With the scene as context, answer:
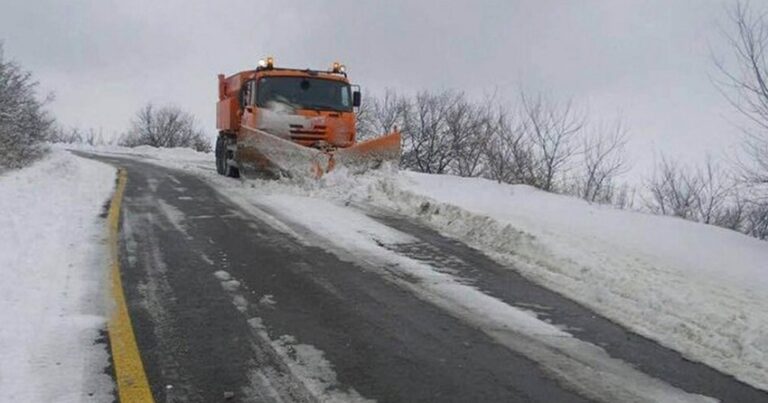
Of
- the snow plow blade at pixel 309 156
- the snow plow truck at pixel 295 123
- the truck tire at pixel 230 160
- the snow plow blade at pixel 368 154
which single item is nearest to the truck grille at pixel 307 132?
the snow plow truck at pixel 295 123

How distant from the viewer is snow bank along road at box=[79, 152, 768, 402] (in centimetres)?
430

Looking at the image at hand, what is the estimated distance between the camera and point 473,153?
34.3 m

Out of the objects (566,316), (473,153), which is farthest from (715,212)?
(566,316)

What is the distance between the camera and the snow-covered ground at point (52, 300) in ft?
13.3

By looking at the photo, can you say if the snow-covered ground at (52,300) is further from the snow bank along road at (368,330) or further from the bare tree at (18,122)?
the bare tree at (18,122)

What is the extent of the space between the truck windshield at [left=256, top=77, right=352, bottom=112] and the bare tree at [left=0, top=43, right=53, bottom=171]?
593 centimetres

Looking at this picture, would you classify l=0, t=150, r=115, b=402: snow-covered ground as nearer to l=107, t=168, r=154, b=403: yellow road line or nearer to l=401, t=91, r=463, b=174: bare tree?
l=107, t=168, r=154, b=403: yellow road line

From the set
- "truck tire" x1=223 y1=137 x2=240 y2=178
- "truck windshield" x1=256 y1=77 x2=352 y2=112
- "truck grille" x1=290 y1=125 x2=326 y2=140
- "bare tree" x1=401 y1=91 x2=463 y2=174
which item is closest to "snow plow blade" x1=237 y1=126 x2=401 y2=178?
"truck grille" x1=290 y1=125 x2=326 y2=140

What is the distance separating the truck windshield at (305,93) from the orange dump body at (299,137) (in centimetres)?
4

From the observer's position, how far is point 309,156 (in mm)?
14836

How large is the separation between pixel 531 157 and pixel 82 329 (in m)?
18.6

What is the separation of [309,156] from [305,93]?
102 inches

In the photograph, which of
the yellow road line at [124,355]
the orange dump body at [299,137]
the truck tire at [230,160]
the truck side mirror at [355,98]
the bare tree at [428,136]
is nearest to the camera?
the yellow road line at [124,355]

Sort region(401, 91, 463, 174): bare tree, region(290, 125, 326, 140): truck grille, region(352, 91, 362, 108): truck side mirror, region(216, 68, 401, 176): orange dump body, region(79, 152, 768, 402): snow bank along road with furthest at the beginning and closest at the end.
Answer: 1. region(401, 91, 463, 174): bare tree
2. region(352, 91, 362, 108): truck side mirror
3. region(290, 125, 326, 140): truck grille
4. region(216, 68, 401, 176): orange dump body
5. region(79, 152, 768, 402): snow bank along road
